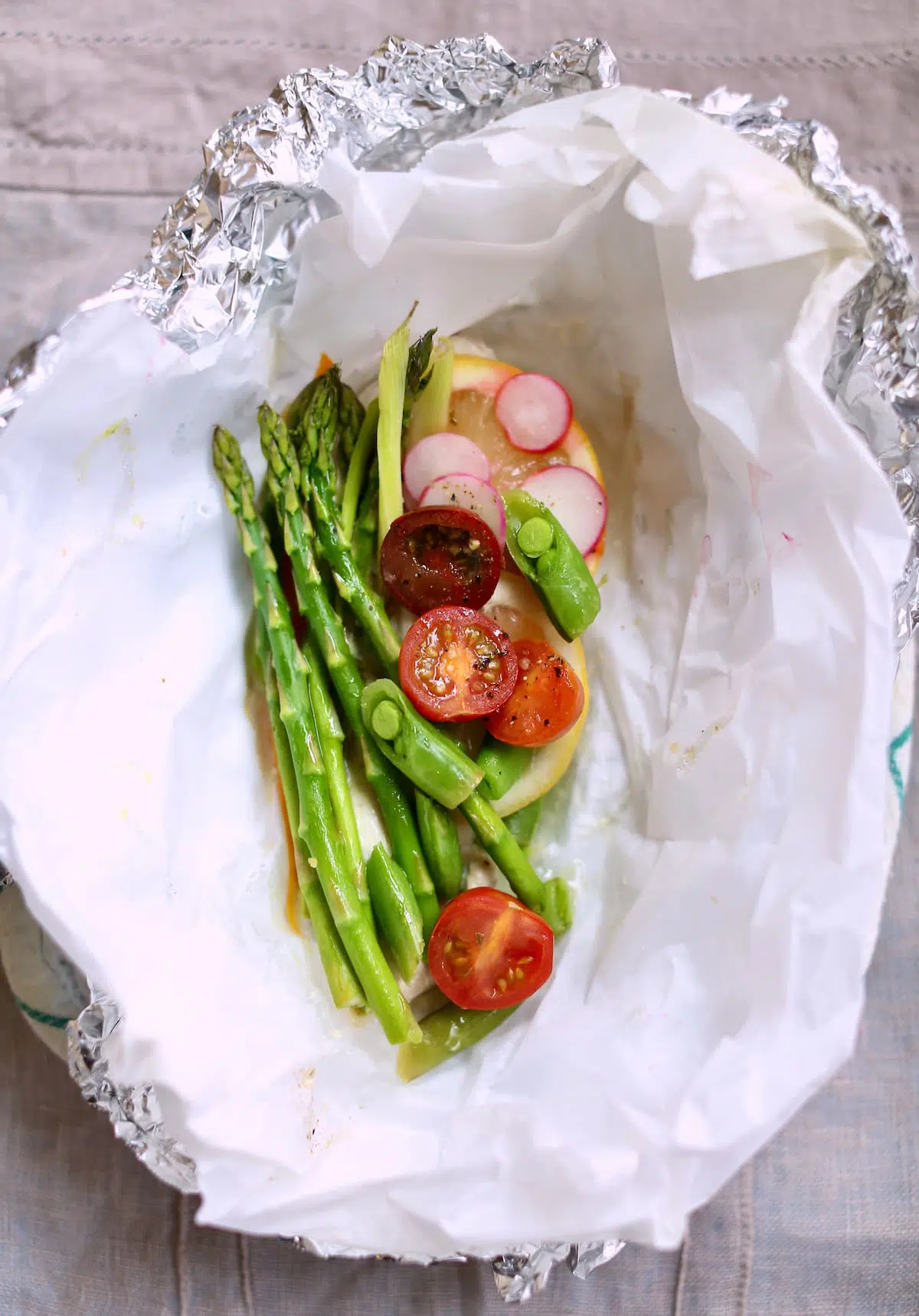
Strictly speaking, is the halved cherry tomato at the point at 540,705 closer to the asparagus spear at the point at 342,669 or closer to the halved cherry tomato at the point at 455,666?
the halved cherry tomato at the point at 455,666

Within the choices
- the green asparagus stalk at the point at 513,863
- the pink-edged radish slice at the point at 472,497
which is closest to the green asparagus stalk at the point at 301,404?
the pink-edged radish slice at the point at 472,497

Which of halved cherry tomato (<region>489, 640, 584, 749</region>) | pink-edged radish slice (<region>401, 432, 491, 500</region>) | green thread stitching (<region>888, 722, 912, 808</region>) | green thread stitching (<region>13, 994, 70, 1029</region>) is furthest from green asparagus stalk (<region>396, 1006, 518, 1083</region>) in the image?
pink-edged radish slice (<region>401, 432, 491, 500</region>)

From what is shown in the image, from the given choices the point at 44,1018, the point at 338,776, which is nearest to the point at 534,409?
the point at 338,776

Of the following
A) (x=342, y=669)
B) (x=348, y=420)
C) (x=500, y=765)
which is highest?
(x=348, y=420)

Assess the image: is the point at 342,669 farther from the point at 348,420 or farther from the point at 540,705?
the point at 348,420

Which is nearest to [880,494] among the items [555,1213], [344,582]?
[344,582]

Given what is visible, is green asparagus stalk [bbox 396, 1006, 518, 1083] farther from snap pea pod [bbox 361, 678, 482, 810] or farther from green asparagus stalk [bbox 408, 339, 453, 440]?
green asparagus stalk [bbox 408, 339, 453, 440]
